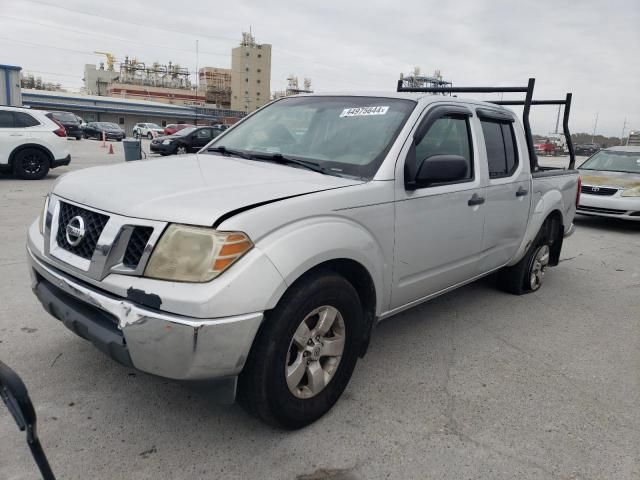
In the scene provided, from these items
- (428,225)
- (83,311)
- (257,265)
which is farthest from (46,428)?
(428,225)

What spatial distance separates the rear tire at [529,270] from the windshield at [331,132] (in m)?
2.36

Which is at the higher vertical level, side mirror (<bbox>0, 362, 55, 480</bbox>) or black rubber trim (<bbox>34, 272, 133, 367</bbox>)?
side mirror (<bbox>0, 362, 55, 480</bbox>)

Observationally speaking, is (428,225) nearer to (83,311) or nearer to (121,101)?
(83,311)

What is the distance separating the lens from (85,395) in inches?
111

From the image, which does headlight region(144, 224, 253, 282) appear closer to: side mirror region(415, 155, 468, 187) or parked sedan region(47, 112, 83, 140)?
side mirror region(415, 155, 468, 187)

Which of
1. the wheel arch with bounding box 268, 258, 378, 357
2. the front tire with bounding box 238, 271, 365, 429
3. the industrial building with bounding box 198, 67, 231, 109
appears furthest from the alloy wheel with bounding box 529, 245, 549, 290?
the industrial building with bounding box 198, 67, 231, 109

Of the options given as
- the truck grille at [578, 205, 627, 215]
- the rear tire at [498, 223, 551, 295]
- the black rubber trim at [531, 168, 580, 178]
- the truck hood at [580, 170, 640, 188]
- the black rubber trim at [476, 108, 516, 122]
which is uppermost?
the black rubber trim at [476, 108, 516, 122]

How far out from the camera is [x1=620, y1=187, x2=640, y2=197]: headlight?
908cm

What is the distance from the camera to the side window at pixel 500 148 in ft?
13.2

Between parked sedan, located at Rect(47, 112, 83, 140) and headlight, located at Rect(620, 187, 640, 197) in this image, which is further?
parked sedan, located at Rect(47, 112, 83, 140)

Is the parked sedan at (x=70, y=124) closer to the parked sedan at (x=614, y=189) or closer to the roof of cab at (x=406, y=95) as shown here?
the parked sedan at (x=614, y=189)

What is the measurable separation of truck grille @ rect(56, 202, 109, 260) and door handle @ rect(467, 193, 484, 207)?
245cm

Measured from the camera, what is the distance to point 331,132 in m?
3.38

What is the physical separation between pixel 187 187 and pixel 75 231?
1.89 feet
